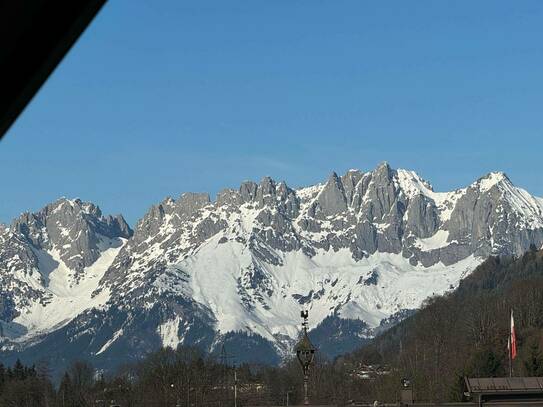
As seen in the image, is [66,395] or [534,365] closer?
[534,365]

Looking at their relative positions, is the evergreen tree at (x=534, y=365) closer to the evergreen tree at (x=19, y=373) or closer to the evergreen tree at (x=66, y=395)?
the evergreen tree at (x=66, y=395)

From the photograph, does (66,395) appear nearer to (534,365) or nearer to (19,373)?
(19,373)

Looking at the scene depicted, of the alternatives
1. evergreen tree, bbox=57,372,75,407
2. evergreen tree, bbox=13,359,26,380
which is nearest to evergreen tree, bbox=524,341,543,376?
evergreen tree, bbox=57,372,75,407

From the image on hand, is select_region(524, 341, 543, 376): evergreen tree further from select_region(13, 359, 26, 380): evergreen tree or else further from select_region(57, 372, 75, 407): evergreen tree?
select_region(13, 359, 26, 380): evergreen tree

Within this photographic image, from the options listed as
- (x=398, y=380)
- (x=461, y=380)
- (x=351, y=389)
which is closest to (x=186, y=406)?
(x=398, y=380)

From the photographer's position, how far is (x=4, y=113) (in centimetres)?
345

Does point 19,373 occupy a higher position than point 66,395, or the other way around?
point 19,373

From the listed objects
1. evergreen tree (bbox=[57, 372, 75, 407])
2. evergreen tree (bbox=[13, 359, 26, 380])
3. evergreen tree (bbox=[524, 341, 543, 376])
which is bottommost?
evergreen tree (bbox=[524, 341, 543, 376])

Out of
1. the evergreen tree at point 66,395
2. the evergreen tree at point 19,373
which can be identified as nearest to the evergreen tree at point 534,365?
the evergreen tree at point 66,395

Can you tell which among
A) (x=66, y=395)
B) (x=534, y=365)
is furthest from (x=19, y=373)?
(x=534, y=365)

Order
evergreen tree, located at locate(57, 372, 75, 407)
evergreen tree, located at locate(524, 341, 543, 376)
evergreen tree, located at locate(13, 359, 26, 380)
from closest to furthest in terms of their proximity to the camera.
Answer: evergreen tree, located at locate(524, 341, 543, 376), evergreen tree, located at locate(57, 372, 75, 407), evergreen tree, located at locate(13, 359, 26, 380)

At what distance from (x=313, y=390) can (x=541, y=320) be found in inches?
1504

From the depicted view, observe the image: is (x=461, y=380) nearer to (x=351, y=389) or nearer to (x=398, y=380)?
(x=398, y=380)

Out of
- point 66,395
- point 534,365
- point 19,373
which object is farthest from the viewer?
point 19,373
